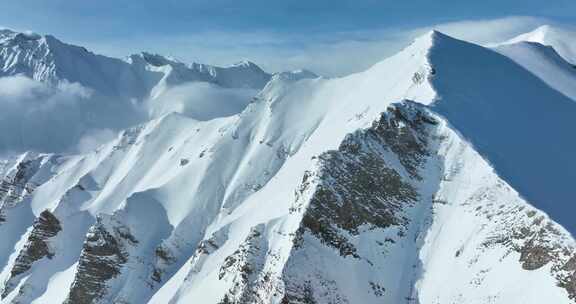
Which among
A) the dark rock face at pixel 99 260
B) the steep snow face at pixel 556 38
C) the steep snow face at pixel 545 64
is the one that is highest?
the steep snow face at pixel 556 38

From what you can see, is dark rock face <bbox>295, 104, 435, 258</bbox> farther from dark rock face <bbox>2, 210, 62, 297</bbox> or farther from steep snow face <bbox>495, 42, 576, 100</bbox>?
dark rock face <bbox>2, 210, 62, 297</bbox>

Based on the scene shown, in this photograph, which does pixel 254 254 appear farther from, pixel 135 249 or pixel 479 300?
pixel 135 249

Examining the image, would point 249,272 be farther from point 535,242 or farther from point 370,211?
point 535,242

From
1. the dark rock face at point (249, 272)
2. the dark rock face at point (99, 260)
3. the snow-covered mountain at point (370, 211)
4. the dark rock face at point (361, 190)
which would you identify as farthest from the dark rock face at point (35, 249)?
Result: the dark rock face at point (361, 190)

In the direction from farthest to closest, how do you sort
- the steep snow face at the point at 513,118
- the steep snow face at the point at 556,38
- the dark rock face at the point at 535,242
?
the steep snow face at the point at 556,38, the steep snow face at the point at 513,118, the dark rock face at the point at 535,242

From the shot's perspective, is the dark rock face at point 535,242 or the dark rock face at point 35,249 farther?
the dark rock face at point 35,249

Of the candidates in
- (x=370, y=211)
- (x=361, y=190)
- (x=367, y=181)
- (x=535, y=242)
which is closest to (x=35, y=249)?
(x=361, y=190)

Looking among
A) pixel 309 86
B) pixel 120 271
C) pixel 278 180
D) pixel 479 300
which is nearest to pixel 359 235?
pixel 479 300

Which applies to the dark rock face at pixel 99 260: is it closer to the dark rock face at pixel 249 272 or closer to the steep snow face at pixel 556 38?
the dark rock face at pixel 249 272
